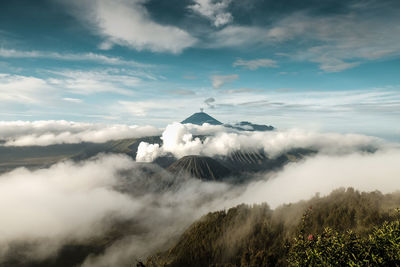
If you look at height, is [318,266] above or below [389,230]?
below

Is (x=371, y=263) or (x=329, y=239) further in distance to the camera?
(x=329, y=239)

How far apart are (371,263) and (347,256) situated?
3.04 meters

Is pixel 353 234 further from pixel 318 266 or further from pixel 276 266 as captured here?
pixel 276 266

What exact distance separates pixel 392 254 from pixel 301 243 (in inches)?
486

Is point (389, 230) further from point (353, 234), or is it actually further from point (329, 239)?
point (329, 239)

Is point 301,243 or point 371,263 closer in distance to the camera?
point 371,263

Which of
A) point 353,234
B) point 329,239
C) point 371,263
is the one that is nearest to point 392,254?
point 371,263

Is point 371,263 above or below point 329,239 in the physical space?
below

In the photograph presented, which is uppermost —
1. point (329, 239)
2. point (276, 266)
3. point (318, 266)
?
point (329, 239)

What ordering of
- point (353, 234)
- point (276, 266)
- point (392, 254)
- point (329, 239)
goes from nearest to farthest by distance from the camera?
point (392, 254) < point (329, 239) < point (353, 234) < point (276, 266)

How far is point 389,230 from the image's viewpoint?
110 ft

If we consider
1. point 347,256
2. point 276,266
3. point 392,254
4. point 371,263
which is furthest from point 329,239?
point 276,266

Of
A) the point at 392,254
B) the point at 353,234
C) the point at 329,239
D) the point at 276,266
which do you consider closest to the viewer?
the point at 392,254

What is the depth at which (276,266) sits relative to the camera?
192 m
